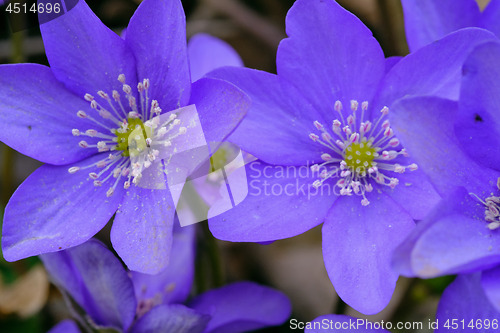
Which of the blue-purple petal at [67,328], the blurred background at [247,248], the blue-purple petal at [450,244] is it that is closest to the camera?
the blue-purple petal at [450,244]

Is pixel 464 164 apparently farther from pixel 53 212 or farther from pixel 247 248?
pixel 247 248

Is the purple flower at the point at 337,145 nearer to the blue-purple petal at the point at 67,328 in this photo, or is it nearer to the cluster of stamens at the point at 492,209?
the cluster of stamens at the point at 492,209

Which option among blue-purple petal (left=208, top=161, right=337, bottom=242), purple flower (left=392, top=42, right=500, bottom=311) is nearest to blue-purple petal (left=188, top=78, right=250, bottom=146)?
blue-purple petal (left=208, top=161, right=337, bottom=242)

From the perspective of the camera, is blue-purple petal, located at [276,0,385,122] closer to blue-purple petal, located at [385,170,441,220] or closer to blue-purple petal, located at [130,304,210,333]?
blue-purple petal, located at [385,170,441,220]

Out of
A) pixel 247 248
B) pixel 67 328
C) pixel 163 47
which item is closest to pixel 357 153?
pixel 163 47

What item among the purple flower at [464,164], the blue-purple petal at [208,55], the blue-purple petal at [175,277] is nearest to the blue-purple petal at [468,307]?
the purple flower at [464,164]

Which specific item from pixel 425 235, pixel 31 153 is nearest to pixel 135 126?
pixel 31 153

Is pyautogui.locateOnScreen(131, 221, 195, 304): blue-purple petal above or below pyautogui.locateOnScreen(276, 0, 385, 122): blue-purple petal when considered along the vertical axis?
below
